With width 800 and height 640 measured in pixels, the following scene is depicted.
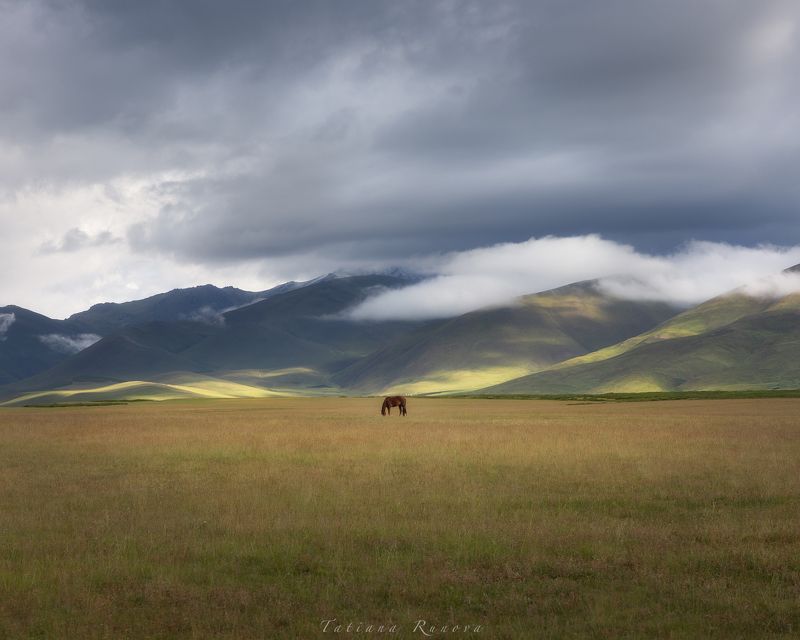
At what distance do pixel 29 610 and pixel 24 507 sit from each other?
9907 millimetres

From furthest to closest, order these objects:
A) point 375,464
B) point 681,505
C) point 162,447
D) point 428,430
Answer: point 428,430 → point 162,447 → point 375,464 → point 681,505

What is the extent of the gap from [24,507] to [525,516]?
1341cm

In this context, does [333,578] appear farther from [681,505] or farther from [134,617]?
[681,505]

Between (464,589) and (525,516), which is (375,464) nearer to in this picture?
(525,516)

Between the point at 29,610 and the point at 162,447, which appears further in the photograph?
the point at 162,447

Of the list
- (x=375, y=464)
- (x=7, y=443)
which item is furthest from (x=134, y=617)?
(x=7, y=443)

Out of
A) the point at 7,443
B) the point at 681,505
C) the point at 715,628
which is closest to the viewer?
the point at 715,628

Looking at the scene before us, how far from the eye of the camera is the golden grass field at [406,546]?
39.1 ft

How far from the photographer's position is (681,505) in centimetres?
2111

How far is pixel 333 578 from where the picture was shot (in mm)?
14133

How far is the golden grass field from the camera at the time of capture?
1193 cm

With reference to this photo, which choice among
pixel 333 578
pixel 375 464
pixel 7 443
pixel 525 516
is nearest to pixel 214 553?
pixel 333 578

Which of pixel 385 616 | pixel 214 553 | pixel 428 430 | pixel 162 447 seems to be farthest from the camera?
pixel 428 430

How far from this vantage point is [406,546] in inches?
647
